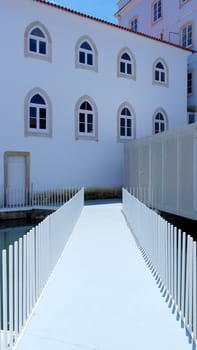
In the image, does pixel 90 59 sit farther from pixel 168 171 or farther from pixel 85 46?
pixel 168 171

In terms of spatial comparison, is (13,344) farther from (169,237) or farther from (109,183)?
(109,183)

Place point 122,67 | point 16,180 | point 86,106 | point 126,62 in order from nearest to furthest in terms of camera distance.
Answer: point 16,180 → point 86,106 → point 122,67 → point 126,62

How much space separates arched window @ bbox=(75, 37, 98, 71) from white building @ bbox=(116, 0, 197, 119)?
8550 millimetres

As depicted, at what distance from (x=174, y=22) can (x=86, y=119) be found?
12016 millimetres

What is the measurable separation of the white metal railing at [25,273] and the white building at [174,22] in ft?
66.4

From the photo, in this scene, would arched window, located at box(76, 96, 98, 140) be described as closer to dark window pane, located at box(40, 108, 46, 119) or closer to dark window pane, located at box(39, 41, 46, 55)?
dark window pane, located at box(40, 108, 46, 119)

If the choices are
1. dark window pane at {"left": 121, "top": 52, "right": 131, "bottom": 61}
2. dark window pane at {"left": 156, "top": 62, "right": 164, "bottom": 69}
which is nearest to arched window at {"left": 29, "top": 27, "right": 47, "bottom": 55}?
dark window pane at {"left": 121, "top": 52, "right": 131, "bottom": 61}

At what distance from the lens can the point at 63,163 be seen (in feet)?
56.1

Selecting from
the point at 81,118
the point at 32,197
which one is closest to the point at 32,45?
the point at 81,118

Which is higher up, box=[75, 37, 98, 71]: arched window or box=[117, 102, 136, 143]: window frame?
box=[75, 37, 98, 71]: arched window

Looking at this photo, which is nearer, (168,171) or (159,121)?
(168,171)

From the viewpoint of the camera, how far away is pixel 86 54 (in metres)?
18.0

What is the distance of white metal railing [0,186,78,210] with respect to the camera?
1479 centimetres

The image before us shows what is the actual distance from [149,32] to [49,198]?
1842 cm
